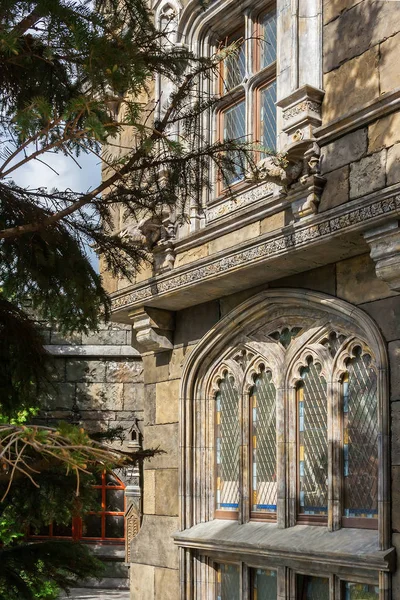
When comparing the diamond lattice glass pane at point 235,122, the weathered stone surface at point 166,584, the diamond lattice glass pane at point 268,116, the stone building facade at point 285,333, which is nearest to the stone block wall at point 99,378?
the stone building facade at point 285,333

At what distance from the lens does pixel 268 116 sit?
307 inches

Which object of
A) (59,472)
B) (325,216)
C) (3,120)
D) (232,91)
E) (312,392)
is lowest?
(59,472)

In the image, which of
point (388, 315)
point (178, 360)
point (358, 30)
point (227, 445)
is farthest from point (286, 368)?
point (358, 30)

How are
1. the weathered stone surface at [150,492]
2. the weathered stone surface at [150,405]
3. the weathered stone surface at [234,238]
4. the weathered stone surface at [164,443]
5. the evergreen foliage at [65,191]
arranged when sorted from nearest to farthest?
the evergreen foliage at [65,191] → the weathered stone surface at [234,238] → the weathered stone surface at [164,443] → the weathered stone surface at [150,492] → the weathered stone surface at [150,405]

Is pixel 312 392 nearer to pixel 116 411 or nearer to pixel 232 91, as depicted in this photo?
pixel 232 91

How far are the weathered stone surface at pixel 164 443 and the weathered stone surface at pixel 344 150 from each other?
312cm

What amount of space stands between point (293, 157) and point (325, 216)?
0.56m

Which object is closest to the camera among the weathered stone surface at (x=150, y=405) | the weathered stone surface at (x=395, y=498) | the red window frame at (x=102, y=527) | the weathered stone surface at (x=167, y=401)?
the weathered stone surface at (x=395, y=498)

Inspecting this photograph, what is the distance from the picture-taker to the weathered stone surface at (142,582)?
8.55 metres

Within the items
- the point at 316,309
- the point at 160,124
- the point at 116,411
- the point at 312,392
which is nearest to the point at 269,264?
the point at 316,309

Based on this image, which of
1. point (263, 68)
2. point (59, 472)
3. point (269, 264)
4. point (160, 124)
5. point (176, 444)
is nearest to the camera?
point (160, 124)

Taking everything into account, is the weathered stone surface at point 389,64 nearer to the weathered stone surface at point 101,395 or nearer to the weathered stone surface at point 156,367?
the weathered stone surface at point 156,367

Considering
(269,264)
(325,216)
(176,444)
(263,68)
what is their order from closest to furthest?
(325,216) < (269,264) < (263,68) < (176,444)

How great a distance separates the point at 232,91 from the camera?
809 centimetres
